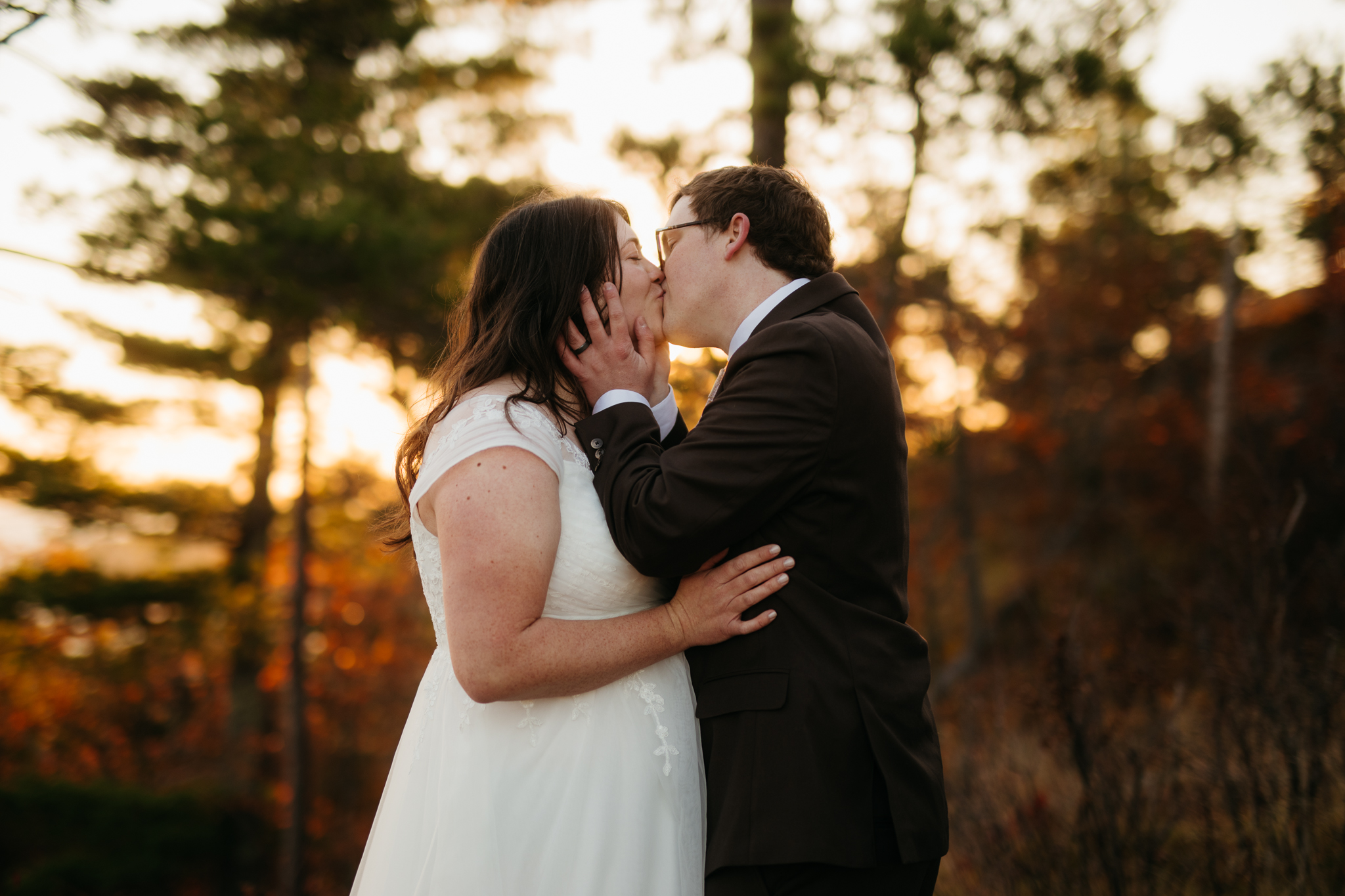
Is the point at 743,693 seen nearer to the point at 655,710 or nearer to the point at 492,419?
the point at 655,710

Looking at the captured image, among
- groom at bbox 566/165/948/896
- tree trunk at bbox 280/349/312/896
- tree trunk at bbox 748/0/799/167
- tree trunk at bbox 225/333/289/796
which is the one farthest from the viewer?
tree trunk at bbox 225/333/289/796

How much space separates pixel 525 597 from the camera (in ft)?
6.03

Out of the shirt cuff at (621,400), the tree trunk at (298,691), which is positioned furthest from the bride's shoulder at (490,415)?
the tree trunk at (298,691)

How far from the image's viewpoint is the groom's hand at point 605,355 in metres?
2.13

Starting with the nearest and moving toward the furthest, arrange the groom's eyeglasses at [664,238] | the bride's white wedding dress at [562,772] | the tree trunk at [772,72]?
the bride's white wedding dress at [562,772] < the groom's eyeglasses at [664,238] < the tree trunk at [772,72]

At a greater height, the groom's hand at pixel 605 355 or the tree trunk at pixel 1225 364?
the tree trunk at pixel 1225 364

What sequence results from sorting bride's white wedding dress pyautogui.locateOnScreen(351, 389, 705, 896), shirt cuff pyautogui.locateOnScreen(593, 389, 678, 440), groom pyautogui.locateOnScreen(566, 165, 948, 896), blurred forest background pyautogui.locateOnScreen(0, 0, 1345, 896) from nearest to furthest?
groom pyautogui.locateOnScreen(566, 165, 948, 896) < bride's white wedding dress pyautogui.locateOnScreen(351, 389, 705, 896) < shirt cuff pyautogui.locateOnScreen(593, 389, 678, 440) < blurred forest background pyautogui.locateOnScreen(0, 0, 1345, 896)

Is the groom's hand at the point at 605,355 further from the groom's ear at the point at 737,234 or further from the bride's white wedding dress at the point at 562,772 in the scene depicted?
the groom's ear at the point at 737,234

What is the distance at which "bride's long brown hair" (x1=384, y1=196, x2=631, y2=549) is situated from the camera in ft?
7.12

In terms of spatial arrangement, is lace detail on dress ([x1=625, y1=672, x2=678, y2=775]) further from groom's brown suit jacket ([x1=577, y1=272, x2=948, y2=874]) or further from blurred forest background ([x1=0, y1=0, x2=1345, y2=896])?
blurred forest background ([x1=0, y1=0, x2=1345, y2=896])

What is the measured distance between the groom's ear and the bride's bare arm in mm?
734

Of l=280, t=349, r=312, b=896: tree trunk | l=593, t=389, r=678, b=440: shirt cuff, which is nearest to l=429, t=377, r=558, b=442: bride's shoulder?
l=593, t=389, r=678, b=440: shirt cuff

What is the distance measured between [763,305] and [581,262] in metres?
0.46

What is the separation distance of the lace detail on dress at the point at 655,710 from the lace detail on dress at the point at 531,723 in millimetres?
211
